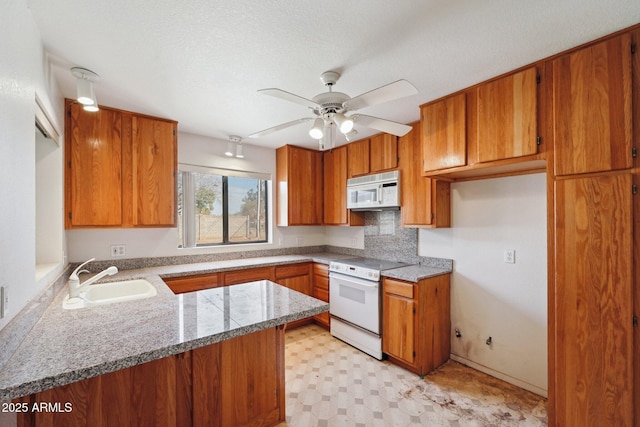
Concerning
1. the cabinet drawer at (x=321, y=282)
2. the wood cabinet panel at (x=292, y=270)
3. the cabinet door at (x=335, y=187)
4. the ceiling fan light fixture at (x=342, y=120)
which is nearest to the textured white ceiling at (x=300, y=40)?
the ceiling fan light fixture at (x=342, y=120)

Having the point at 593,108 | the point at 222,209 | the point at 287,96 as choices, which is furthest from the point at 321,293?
the point at 593,108

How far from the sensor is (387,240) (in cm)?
334

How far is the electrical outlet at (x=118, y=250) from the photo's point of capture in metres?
2.67

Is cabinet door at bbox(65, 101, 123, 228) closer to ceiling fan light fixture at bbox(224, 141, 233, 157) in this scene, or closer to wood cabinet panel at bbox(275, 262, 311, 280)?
ceiling fan light fixture at bbox(224, 141, 233, 157)

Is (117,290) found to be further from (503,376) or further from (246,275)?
(503,376)

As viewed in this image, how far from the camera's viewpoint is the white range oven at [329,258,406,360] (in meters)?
2.68

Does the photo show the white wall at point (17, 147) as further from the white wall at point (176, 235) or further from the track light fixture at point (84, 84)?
the white wall at point (176, 235)

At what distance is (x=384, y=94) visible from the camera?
58.2 inches

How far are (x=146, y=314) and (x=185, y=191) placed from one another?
2127 millimetres

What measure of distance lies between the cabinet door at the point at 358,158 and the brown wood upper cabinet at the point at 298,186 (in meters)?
0.59

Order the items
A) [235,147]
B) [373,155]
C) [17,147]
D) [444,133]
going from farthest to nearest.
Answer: [235,147]
[373,155]
[444,133]
[17,147]

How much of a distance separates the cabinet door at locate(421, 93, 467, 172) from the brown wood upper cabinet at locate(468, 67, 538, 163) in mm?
97

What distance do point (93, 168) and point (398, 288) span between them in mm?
2864

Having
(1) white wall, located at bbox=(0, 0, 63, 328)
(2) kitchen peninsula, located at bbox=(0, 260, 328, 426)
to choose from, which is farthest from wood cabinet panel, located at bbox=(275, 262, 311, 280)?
(1) white wall, located at bbox=(0, 0, 63, 328)
